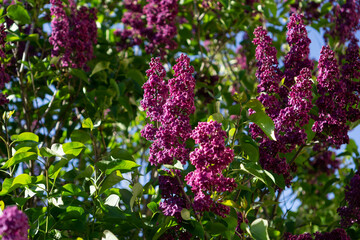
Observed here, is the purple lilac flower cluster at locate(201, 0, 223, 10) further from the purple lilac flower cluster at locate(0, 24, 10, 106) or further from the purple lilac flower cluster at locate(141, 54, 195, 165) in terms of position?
the purple lilac flower cluster at locate(141, 54, 195, 165)

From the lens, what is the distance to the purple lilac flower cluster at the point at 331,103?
185 centimetres

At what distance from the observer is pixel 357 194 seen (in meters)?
2.32

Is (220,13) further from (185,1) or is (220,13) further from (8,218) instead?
(8,218)

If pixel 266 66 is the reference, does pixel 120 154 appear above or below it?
below


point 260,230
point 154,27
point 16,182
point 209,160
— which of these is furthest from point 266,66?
point 154,27

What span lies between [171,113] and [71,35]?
1272 millimetres

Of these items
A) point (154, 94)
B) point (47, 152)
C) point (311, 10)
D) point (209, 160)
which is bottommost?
point (47, 152)

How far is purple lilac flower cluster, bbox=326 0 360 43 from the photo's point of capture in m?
3.13

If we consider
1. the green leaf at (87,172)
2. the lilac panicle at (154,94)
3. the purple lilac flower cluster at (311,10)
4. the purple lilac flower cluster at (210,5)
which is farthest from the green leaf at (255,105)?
the purple lilac flower cluster at (311,10)

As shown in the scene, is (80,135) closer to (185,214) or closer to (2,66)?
(2,66)

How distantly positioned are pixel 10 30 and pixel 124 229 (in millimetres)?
1508

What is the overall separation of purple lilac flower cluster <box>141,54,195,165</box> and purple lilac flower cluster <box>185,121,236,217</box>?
122 millimetres

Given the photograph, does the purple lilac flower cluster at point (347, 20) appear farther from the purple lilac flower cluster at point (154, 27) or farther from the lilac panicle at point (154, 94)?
the lilac panicle at point (154, 94)

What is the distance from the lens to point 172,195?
5.60ft
